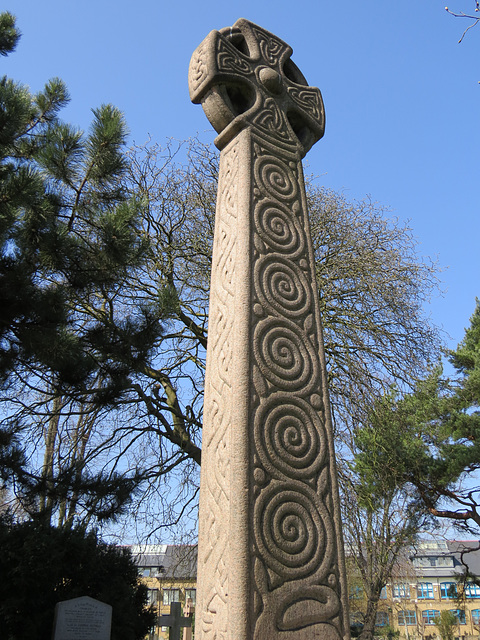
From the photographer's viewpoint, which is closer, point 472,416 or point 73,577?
point 73,577

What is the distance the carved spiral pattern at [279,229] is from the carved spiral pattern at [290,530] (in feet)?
4.48

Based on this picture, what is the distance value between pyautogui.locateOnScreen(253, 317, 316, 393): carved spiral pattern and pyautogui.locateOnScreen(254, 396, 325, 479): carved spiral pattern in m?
0.10

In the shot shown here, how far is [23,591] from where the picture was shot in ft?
19.9

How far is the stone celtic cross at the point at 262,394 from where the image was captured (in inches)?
85.8

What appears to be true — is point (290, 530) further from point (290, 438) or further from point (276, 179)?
point (276, 179)

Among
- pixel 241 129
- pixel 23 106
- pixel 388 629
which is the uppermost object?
pixel 23 106

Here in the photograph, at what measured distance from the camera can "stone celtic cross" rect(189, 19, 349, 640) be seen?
2.18 m

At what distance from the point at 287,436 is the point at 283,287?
2.78 ft

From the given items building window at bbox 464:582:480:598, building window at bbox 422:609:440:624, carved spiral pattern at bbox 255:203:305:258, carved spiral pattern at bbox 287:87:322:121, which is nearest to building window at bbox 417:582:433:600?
building window at bbox 422:609:440:624

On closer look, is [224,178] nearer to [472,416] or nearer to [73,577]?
[73,577]

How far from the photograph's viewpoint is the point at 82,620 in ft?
19.1

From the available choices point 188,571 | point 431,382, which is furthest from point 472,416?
point 188,571

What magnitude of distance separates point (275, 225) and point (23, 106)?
341 cm

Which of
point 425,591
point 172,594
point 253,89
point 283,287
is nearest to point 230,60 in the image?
point 253,89
